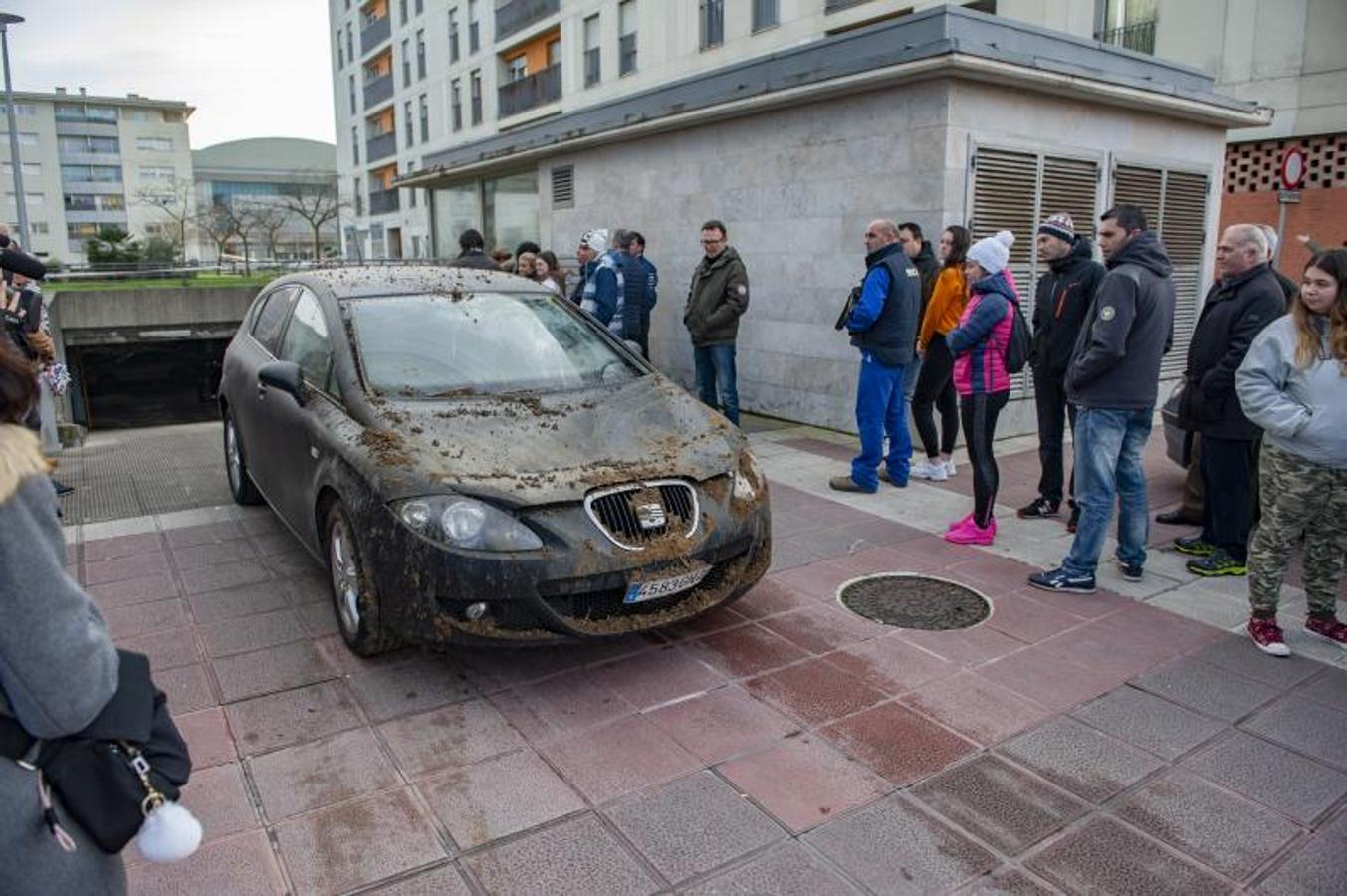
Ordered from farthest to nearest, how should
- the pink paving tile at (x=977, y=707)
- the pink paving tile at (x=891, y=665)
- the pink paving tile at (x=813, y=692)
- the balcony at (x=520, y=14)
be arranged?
the balcony at (x=520, y=14) → the pink paving tile at (x=891, y=665) → the pink paving tile at (x=813, y=692) → the pink paving tile at (x=977, y=707)

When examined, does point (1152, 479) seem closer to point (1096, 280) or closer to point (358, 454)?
point (1096, 280)

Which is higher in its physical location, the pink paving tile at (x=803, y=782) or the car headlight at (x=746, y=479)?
the car headlight at (x=746, y=479)

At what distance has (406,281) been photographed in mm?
5277

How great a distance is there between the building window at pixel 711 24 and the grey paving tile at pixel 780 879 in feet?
81.5

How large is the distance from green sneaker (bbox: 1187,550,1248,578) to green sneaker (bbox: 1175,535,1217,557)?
0.14m

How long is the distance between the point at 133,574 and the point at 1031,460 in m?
6.77

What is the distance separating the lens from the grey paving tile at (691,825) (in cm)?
284

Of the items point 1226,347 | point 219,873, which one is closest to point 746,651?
point 219,873

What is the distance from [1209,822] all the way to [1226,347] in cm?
303

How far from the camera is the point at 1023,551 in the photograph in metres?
5.75

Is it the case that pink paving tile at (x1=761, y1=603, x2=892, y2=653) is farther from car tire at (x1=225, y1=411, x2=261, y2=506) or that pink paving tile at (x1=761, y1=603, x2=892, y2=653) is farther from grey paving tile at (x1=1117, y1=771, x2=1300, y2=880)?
car tire at (x1=225, y1=411, x2=261, y2=506)

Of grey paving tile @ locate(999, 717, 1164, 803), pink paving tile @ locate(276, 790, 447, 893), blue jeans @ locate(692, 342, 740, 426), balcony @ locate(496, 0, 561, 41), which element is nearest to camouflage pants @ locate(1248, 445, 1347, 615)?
grey paving tile @ locate(999, 717, 1164, 803)

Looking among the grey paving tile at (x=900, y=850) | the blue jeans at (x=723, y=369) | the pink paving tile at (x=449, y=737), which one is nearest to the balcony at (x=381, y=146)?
the blue jeans at (x=723, y=369)

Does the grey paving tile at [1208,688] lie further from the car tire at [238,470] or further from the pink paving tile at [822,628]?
the car tire at [238,470]
